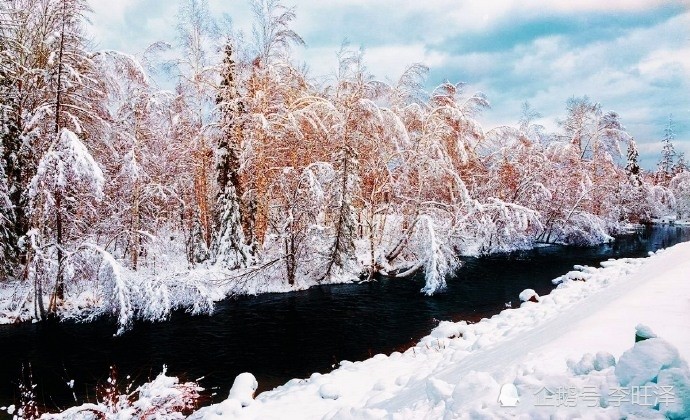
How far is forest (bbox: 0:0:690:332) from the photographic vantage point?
11.3 metres

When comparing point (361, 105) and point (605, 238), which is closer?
point (361, 105)

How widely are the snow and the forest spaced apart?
6550 mm

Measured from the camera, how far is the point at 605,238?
25.8 m

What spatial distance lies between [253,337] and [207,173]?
10.9m

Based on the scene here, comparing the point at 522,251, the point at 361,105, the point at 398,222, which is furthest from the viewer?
the point at 522,251

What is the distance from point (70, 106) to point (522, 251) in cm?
2278

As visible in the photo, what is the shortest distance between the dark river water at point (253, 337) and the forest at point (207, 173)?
908 mm

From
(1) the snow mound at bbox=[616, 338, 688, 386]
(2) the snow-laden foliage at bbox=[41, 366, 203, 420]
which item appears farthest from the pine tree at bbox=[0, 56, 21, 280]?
(1) the snow mound at bbox=[616, 338, 688, 386]

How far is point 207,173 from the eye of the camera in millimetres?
19078

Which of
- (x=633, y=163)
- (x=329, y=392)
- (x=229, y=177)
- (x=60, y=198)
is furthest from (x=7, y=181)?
(x=633, y=163)

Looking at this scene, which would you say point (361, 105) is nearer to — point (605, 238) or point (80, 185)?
point (80, 185)

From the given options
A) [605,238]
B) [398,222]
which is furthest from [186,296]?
[605,238]

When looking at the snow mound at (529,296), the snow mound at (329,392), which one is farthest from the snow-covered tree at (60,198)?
the snow mound at (529,296)

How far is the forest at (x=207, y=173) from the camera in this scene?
11.3m
